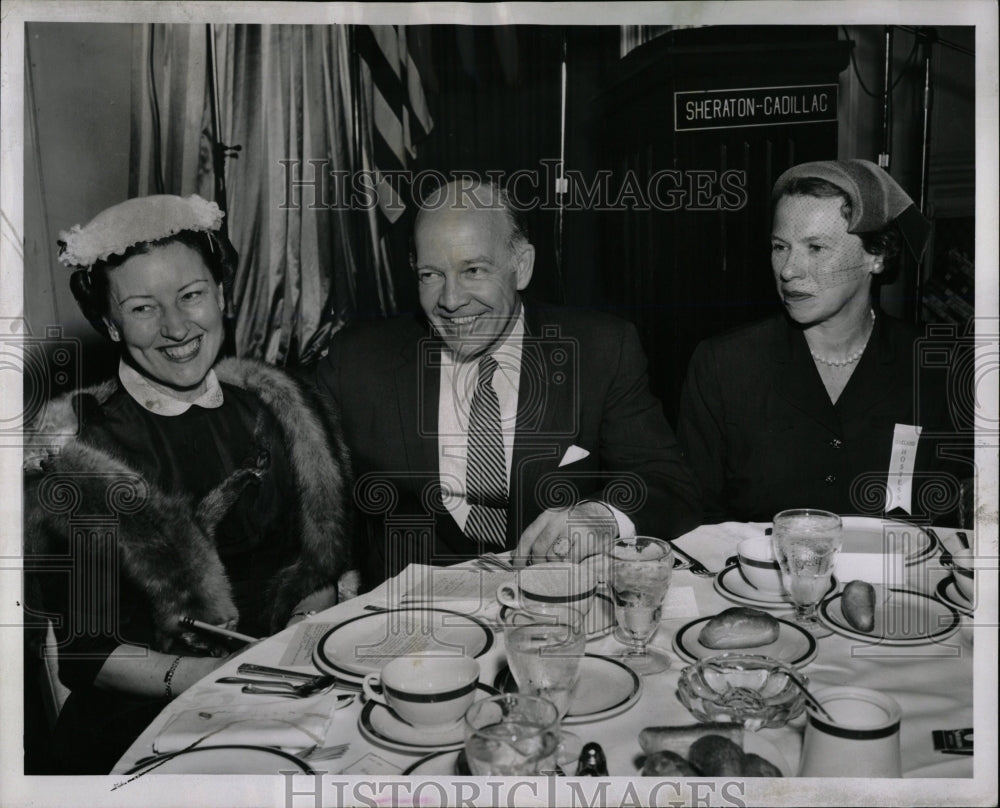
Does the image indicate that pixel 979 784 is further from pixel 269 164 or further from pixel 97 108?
pixel 97 108

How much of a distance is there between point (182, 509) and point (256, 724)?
19.0 inches

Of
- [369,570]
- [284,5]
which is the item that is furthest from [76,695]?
[284,5]

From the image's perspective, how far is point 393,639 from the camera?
49.9 inches

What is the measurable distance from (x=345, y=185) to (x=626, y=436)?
62 centimetres

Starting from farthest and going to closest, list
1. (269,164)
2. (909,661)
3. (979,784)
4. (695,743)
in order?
(269,164)
(979,784)
(909,661)
(695,743)

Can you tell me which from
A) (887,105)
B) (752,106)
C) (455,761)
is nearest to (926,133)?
(887,105)

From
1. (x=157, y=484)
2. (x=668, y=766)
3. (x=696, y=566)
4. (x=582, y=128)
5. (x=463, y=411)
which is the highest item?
(x=582, y=128)

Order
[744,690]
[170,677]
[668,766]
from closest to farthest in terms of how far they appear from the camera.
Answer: [668,766] < [744,690] < [170,677]

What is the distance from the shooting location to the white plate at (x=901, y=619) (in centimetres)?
117

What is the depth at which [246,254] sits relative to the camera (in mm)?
1423

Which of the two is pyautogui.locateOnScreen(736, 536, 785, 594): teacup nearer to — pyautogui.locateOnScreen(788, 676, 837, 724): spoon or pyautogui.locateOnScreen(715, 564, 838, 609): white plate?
pyautogui.locateOnScreen(715, 564, 838, 609): white plate

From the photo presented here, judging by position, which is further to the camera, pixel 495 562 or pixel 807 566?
pixel 495 562

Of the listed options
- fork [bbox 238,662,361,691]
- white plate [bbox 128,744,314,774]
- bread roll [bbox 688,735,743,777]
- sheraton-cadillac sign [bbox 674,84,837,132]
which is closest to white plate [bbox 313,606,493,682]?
fork [bbox 238,662,361,691]

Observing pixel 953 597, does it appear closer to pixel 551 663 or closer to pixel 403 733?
pixel 551 663
